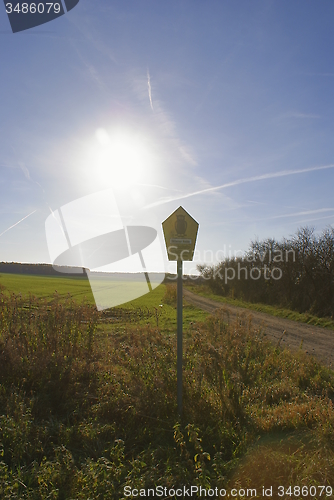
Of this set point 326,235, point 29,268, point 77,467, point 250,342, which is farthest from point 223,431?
point 29,268

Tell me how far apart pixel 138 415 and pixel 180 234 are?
2663mm

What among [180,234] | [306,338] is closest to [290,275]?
[306,338]

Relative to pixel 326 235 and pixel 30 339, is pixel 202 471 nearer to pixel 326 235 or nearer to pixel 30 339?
pixel 30 339

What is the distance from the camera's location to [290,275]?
26.3 m

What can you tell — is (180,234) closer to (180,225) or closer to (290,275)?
(180,225)

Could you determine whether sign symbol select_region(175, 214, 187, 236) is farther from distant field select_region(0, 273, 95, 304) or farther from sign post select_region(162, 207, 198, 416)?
distant field select_region(0, 273, 95, 304)

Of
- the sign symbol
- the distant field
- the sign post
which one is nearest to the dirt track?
the sign post

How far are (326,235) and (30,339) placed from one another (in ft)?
73.3

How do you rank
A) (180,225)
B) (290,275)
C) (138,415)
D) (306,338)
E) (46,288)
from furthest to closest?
(46,288), (290,275), (306,338), (138,415), (180,225)

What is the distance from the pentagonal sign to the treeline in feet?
54.5

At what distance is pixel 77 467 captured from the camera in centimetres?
356

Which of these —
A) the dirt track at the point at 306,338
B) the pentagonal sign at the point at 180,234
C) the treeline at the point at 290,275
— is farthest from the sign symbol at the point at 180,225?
the treeline at the point at 290,275

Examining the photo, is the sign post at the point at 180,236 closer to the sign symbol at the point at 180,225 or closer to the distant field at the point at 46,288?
the sign symbol at the point at 180,225

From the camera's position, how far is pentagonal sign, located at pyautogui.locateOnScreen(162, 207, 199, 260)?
433cm
